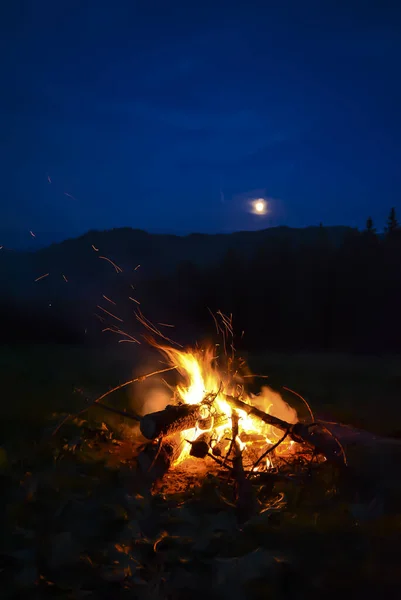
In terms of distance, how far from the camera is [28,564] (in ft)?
9.25

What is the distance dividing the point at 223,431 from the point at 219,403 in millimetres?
314

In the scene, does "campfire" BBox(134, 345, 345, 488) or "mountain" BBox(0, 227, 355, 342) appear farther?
"mountain" BBox(0, 227, 355, 342)

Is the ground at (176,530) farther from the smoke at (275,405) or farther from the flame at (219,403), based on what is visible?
the smoke at (275,405)

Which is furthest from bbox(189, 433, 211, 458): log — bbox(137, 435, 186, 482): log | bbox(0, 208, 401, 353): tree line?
bbox(0, 208, 401, 353): tree line

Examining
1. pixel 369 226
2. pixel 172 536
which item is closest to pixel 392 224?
pixel 369 226

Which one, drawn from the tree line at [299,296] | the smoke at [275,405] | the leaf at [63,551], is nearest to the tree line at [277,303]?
the tree line at [299,296]

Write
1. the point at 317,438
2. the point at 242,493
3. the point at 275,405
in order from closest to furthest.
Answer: the point at 242,493 → the point at 317,438 → the point at 275,405

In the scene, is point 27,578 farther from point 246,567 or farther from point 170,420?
point 170,420

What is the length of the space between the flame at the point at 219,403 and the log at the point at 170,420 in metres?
0.16

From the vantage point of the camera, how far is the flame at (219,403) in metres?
4.78

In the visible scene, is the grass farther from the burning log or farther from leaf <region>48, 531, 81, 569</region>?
leaf <region>48, 531, 81, 569</region>

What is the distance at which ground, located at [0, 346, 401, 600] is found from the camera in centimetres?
267

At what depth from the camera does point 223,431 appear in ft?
16.3

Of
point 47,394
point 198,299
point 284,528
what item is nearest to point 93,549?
point 284,528
